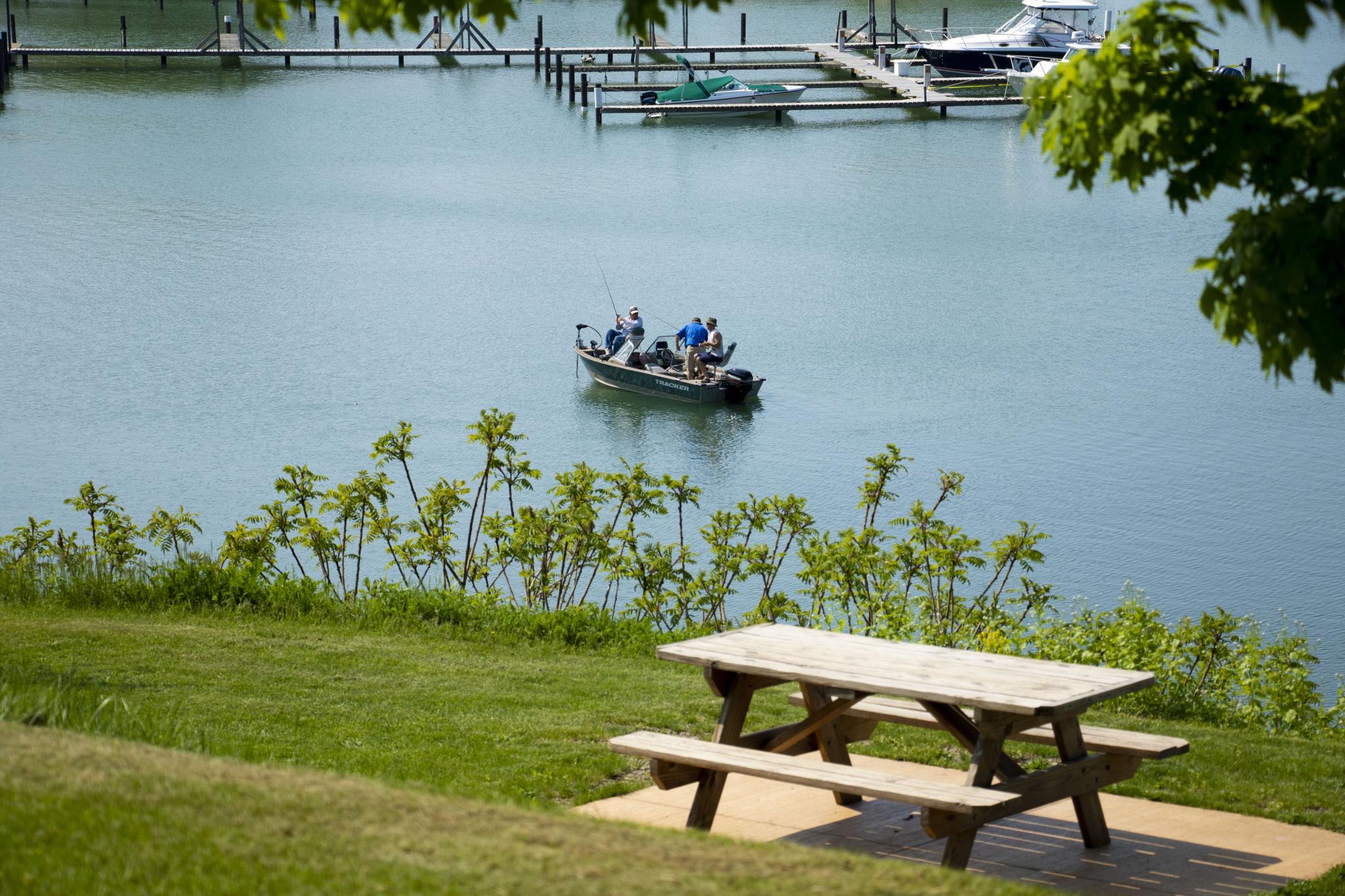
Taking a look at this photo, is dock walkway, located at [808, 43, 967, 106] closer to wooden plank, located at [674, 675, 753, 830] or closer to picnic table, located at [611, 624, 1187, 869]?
picnic table, located at [611, 624, 1187, 869]

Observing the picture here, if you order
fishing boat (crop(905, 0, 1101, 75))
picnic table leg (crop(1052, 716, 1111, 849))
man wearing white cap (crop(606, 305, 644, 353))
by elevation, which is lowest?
man wearing white cap (crop(606, 305, 644, 353))

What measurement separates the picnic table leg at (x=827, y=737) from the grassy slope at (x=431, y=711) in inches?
34.3

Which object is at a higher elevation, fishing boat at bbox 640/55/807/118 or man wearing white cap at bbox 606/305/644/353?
fishing boat at bbox 640/55/807/118

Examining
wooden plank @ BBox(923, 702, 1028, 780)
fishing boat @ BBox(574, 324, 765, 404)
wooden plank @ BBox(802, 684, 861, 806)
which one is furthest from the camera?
fishing boat @ BBox(574, 324, 765, 404)

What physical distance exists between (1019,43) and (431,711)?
65662 millimetres

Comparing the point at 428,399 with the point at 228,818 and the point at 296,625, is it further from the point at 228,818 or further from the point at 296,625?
the point at 228,818

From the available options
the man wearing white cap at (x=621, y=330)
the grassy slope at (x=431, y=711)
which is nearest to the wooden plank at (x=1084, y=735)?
the grassy slope at (x=431, y=711)

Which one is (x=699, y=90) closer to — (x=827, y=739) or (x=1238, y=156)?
(x=827, y=739)

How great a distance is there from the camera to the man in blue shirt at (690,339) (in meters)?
29.2

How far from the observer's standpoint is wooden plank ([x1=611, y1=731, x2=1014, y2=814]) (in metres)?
5.75

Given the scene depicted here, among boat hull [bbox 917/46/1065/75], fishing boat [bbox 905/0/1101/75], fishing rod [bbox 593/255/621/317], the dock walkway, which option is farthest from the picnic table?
boat hull [bbox 917/46/1065/75]

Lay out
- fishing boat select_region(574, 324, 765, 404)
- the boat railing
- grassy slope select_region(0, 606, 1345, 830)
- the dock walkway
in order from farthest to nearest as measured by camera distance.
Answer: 1. the boat railing
2. the dock walkway
3. fishing boat select_region(574, 324, 765, 404)
4. grassy slope select_region(0, 606, 1345, 830)

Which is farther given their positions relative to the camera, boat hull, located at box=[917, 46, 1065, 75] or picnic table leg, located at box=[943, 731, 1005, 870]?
boat hull, located at box=[917, 46, 1065, 75]

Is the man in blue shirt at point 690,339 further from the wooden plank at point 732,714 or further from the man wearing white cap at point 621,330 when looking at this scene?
the wooden plank at point 732,714
